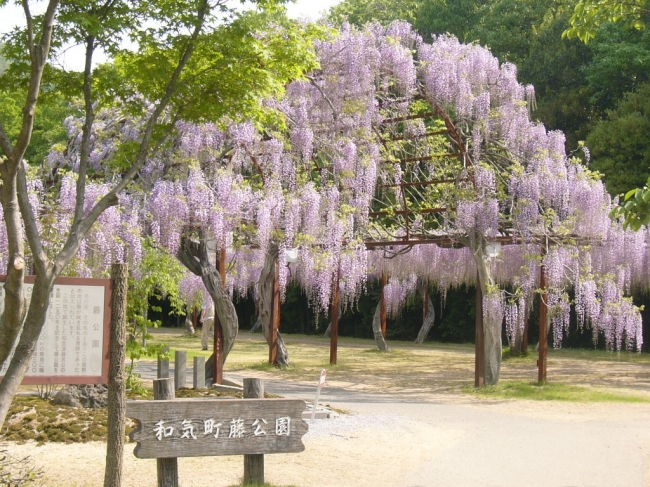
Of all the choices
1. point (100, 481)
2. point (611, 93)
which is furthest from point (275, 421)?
point (611, 93)

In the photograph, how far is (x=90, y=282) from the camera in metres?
→ 5.49

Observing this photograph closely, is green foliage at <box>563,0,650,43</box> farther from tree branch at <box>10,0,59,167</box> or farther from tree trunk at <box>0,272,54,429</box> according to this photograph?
tree trunk at <box>0,272,54,429</box>

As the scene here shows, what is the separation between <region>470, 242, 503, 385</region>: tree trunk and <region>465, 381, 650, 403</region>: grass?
0.25m

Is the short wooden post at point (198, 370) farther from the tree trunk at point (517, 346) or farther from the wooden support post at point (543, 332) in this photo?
the tree trunk at point (517, 346)

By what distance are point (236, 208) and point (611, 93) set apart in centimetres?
1641

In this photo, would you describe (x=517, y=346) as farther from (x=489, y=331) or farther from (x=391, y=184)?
(x=391, y=184)

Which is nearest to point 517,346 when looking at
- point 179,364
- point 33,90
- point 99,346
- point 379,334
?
point 379,334

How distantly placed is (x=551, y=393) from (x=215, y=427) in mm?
8386

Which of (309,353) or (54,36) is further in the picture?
(309,353)

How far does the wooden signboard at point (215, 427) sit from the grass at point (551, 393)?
289 inches

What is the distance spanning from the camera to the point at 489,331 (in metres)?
13.7

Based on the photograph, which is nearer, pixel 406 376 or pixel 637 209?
pixel 637 209

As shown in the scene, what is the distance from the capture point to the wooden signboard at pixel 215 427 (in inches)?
216

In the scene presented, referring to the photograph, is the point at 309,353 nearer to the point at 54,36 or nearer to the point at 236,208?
the point at 236,208
